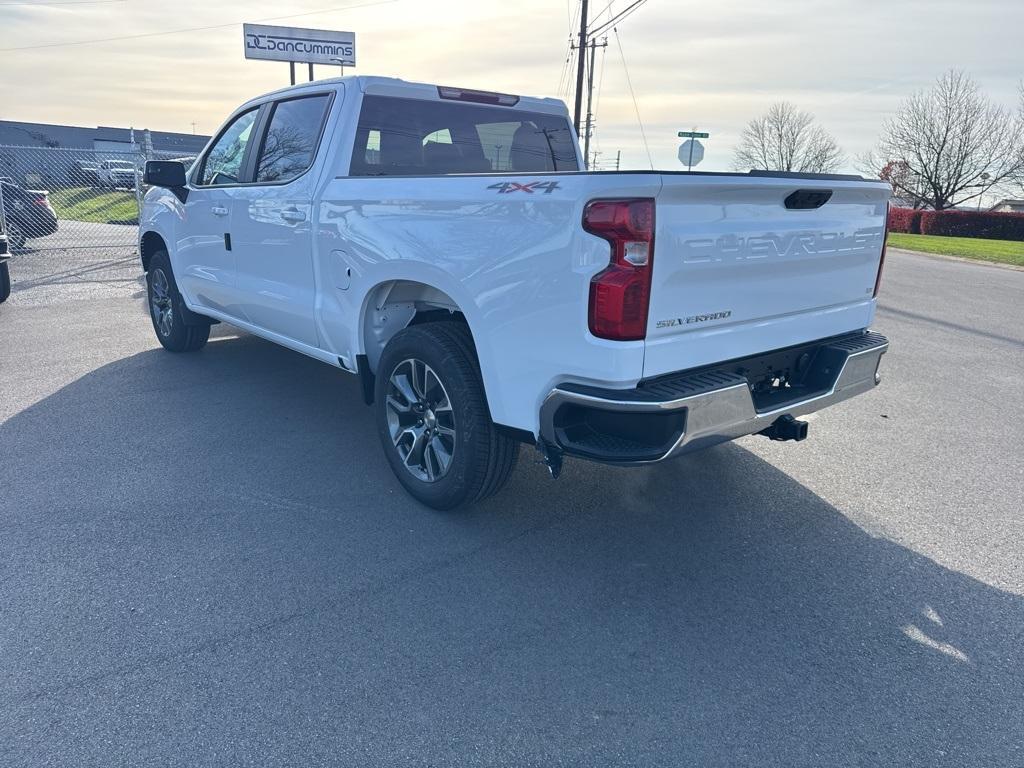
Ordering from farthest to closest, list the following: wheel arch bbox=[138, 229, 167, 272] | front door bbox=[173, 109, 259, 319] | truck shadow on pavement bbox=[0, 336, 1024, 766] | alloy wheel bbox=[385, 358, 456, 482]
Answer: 1. wheel arch bbox=[138, 229, 167, 272]
2. front door bbox=[173, 109, 259, 319]
3. alloy wheel bbox=[385, 358, 456, 482]
4. truck shadow on pavement bbox=[0, 336, 1024, 766]

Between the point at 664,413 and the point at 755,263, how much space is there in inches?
33.2

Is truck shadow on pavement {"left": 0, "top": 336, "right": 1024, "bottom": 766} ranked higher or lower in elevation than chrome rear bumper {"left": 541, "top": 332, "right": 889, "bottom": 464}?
lower

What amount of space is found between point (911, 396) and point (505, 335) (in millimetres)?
4414

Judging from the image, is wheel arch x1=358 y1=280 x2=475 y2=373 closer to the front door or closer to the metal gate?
the front door

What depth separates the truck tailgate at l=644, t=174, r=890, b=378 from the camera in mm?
2918

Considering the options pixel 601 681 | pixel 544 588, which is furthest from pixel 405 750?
pixel 544 588

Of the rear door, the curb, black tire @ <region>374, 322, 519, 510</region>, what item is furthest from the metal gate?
the curb

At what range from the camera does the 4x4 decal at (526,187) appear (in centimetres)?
296

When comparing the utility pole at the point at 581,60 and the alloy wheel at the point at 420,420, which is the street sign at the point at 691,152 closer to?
the alloy wheel at the point at 420,420

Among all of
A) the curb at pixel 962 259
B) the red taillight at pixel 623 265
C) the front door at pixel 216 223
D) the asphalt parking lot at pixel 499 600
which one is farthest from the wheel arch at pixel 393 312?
the curb at pixel 962 259

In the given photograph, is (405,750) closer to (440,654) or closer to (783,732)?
(440,654)

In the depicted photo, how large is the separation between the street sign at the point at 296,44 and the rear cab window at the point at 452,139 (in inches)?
1009

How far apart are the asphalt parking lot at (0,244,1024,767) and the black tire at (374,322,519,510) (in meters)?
0.19

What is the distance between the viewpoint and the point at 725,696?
104 inches
